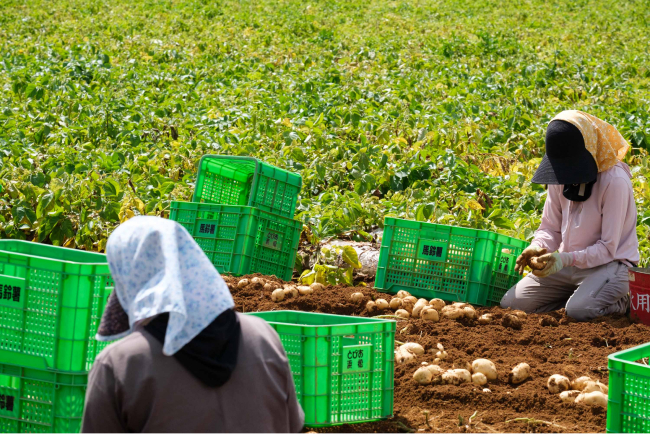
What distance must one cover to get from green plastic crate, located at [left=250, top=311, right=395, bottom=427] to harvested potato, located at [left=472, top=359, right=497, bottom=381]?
577mm

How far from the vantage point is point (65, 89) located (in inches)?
367

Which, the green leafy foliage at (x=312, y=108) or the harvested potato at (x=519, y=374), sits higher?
the green leafy foliage at (x=312, y=108)

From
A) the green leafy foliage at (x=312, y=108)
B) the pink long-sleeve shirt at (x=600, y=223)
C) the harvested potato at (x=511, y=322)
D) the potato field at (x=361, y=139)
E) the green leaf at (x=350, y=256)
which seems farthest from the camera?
the green leafy foliage at (x=312, y=108)

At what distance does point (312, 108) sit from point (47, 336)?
638 centimetres

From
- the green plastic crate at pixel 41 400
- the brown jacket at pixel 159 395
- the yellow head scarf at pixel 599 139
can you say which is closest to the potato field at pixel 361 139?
the yellow head scarf at pixel 599 139

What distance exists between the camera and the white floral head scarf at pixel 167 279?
1566 mm

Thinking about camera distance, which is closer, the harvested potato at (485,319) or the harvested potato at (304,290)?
the harvested potato at (485,319)

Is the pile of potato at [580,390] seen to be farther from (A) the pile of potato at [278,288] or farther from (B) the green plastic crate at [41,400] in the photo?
(B) the green plastic crate at [41,400]

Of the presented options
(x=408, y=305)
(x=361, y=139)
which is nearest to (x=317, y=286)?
(x=408, y=305)

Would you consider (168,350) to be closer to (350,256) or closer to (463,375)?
(463,375)

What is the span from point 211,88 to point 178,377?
9.23 metres

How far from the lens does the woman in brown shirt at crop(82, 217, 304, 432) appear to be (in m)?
1.59

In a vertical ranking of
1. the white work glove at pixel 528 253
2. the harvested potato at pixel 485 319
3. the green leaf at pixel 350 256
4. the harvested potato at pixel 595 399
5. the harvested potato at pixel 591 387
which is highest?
the white work glove at pixel 528 253

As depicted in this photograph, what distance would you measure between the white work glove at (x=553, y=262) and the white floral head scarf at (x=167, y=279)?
297 centimetres
